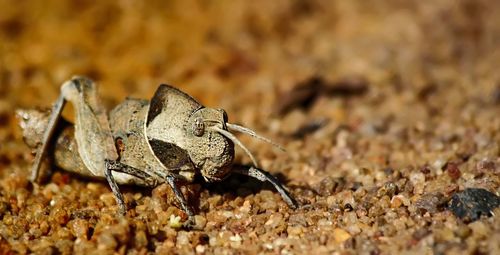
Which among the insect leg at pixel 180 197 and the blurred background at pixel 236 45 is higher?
the blurred background at pixel 236 45

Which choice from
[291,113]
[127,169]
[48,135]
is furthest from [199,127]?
[291,113]

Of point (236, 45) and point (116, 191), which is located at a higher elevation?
point (236, 45)

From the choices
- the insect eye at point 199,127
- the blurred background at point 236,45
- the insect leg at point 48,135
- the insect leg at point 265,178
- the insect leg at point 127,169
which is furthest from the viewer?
the blurred background at point 236,45

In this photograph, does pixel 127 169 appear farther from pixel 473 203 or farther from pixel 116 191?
pixel 473 203

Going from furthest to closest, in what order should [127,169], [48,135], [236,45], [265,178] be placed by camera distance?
[236,45] < [48,135] < [265,178] < [127,169]

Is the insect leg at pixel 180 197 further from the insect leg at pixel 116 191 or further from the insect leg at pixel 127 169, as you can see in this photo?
the insect leg at pixel 116 191

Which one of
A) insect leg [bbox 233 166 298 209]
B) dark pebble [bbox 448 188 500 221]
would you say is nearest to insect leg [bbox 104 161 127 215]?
insect leg [bbox 233 166 298 209]

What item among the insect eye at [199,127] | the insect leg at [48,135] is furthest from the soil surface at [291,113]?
the insect eye at [199,127]
